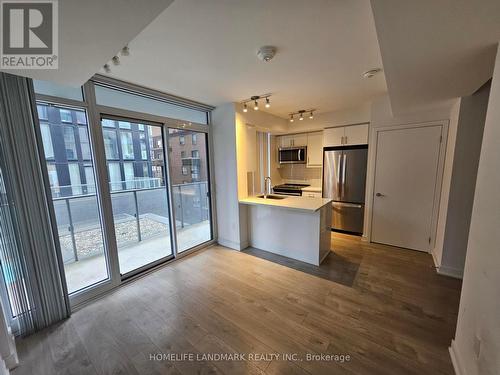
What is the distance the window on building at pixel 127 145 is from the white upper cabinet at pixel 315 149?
361 cm

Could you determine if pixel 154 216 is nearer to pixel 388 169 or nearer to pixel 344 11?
pixel 344 11

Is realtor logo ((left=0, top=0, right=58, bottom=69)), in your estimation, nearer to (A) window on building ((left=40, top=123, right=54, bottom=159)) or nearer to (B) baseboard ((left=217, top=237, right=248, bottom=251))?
(A) window on building ((left=40, top=123, right=54, bottom=159))

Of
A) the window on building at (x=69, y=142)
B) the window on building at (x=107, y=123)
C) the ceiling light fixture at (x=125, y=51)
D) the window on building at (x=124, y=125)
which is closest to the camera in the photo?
the ceiling light fixture at (x=125, y=51)

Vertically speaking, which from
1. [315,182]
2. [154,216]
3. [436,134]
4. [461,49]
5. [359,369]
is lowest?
[359,369]

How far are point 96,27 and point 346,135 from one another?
13.0 feet

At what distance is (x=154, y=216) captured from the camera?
3264 mm

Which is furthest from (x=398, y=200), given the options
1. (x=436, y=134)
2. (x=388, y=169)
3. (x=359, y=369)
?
(x=359, y=369)

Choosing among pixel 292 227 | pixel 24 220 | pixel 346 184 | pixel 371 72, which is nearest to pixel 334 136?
pixel 346 184

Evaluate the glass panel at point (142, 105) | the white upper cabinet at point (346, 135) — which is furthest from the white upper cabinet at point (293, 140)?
the glass panel at point (142, 105)

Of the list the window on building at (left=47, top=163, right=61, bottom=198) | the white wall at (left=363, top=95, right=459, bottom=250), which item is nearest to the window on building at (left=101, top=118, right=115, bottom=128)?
the window on building at (left=47, top=163, right=61, bottom=198)

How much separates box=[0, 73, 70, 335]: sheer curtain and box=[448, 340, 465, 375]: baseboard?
3.52 m

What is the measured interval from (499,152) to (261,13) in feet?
5.45

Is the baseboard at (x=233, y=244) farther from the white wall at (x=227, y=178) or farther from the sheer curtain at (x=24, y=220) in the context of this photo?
the sheer curtain at (x=24, y=220)

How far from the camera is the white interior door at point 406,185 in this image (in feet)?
10.1
